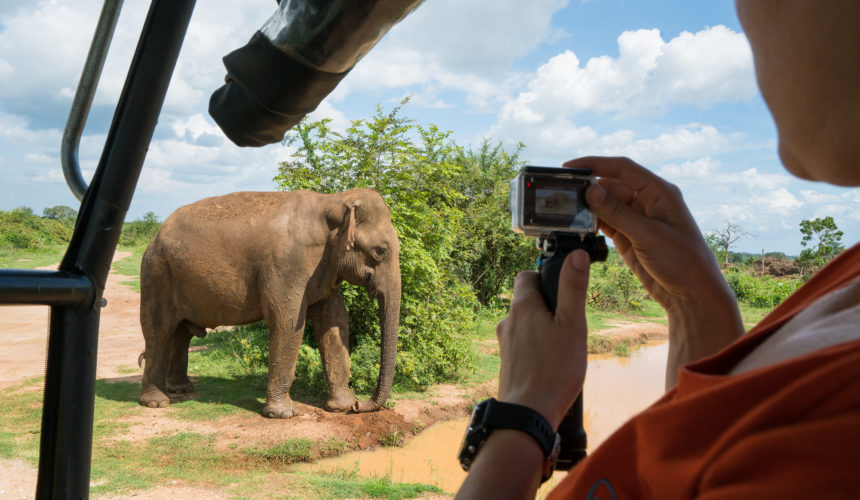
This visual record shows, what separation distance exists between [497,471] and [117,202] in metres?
0.66

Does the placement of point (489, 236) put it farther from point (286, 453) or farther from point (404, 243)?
point (286, 453)

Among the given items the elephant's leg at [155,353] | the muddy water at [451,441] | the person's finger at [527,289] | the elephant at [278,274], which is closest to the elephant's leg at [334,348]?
the elephant at [278,274]

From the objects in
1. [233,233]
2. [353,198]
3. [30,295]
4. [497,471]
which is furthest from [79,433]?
[233,233]

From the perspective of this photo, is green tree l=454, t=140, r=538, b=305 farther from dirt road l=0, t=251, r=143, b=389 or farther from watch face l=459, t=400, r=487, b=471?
watch face l=459, t=400, r=487, b=471

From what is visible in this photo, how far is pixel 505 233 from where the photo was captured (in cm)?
1432

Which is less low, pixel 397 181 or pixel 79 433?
pixel 397 181

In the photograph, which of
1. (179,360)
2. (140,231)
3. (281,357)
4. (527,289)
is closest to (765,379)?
(527,289)

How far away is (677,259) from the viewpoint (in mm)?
1128

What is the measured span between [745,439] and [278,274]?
6118 millimetres

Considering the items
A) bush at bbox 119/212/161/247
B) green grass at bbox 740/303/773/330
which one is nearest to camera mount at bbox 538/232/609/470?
green grass at bbox 740/303/773/330

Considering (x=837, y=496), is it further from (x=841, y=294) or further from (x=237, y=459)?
(x=237, y=459)

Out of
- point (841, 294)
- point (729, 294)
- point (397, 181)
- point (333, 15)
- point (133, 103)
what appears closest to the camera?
A: point (841, 294)

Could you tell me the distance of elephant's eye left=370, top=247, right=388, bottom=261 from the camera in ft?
20.8

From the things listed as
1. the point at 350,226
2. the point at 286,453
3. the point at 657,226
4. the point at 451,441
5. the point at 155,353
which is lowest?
the point at 451,441
